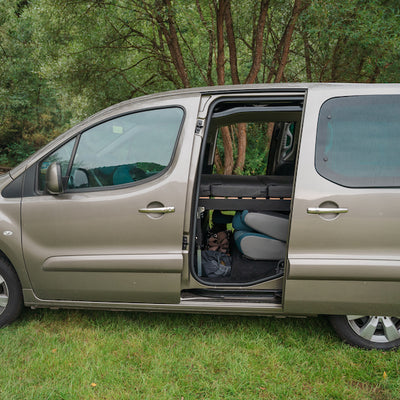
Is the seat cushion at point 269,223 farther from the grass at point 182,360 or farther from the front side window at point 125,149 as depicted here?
the front side window at point 125,149

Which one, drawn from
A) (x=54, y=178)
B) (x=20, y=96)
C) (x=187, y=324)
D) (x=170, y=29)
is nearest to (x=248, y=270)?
(x=187, y=324)

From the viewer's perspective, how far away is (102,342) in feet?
9.52

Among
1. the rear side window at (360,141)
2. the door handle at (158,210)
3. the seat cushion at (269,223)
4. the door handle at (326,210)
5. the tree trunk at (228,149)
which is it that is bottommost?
the tree trunk at (228,149)

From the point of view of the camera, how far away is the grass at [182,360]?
8.00ft

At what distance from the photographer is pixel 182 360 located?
2721mm

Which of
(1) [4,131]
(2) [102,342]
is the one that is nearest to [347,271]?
(2) [102,342]

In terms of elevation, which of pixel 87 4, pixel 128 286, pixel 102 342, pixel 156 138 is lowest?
pixel 102 342

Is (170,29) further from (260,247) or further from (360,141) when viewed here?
(360,141)

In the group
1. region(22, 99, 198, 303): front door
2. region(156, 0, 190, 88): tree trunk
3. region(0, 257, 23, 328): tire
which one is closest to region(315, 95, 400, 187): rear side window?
region(22, 99, 198, 303): front door

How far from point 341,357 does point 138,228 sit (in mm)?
1692

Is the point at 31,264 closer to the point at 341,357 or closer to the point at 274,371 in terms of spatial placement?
the point at 274,371

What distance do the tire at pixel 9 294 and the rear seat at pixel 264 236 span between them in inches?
69.7

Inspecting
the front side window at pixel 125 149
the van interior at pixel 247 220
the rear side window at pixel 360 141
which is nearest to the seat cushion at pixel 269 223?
the van interior at pixel 247 220

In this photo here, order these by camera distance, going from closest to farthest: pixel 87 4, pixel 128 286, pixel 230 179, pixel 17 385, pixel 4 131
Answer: pixel 17 385, pixel 128 286, pixel 230 179, pixel 87 4, pixel 4 131
